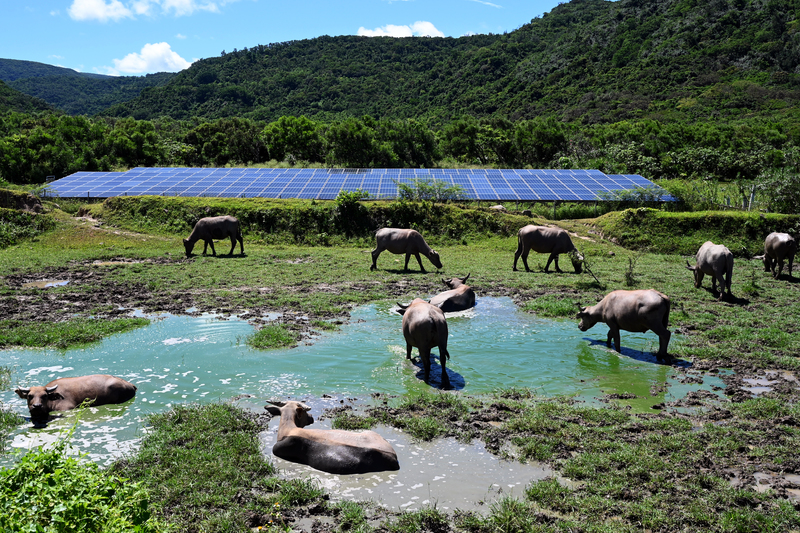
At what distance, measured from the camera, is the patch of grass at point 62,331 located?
12.3 meters

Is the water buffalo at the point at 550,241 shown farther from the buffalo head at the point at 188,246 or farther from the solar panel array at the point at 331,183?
the buffalo head at the point at 188,246

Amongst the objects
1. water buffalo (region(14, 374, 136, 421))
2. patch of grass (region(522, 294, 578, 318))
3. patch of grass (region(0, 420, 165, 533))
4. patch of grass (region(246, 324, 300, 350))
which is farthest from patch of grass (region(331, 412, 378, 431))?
patch of grass (region(522, 294, 578, 318))

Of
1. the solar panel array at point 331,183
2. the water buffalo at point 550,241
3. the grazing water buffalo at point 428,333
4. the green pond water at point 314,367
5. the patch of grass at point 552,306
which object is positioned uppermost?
the solar panel array at point 331,183

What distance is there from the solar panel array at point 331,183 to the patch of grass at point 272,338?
74.1 feet

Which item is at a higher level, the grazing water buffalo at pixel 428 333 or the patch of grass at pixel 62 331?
the grazing water buffalo at pixel 428 333

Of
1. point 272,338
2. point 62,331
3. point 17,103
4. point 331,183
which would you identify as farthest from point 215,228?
point 17,103

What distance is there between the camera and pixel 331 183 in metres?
39.3

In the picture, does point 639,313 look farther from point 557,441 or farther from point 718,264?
point 718,264

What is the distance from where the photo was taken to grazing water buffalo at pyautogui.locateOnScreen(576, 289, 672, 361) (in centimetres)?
1151

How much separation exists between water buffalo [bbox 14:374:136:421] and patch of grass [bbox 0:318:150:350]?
346 cm

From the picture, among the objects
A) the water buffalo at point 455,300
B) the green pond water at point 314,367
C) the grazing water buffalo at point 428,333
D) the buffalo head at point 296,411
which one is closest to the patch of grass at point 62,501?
the green pond water at point 314,367

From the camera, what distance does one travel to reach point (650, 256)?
2598 cm

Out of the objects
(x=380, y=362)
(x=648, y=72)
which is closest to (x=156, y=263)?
(x=380, y=362)

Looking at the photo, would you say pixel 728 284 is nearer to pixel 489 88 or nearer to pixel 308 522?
pixel 308 522
